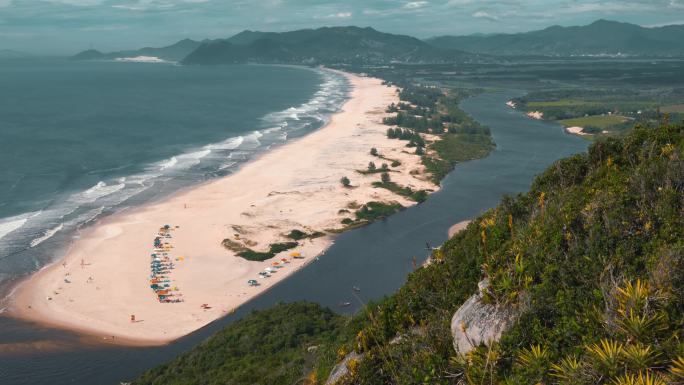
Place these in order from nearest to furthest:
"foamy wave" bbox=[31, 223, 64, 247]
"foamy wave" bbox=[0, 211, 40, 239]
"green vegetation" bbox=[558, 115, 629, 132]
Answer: "foamy wave" bbox=[31, 223, 64, 247] → "foamy wave" bbox=[0, 211, 40, 239] → "green vegetation" bbox=[558, 115, 629, 132]

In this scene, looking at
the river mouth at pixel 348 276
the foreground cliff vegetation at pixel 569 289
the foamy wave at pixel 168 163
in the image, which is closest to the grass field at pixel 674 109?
the river mouth at pixel 348 276

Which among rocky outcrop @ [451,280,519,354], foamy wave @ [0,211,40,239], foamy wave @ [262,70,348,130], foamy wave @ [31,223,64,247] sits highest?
rocky outcrop @ [451,280,519,354]

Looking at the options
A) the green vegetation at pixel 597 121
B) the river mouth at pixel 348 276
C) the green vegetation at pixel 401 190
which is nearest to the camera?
the river mouth at pixel 348 276

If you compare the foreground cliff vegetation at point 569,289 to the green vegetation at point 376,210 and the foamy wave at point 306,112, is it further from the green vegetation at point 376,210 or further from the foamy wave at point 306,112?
the foamy wave at point 306,112

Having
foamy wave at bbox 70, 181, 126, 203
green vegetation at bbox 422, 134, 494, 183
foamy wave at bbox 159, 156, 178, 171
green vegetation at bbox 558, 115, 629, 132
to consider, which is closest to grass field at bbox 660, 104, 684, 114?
green vegetation at bbox 558, 115, 629, 132

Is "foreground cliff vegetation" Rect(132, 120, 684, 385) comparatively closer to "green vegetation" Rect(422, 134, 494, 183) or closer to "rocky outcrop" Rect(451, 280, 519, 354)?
"rocky outcrop" Rect(451, 280, 519, 354)

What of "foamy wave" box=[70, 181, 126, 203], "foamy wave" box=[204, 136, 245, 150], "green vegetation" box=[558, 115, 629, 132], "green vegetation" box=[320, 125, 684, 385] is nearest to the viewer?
"green vegetation" box=[320, 125, 684, 385]
